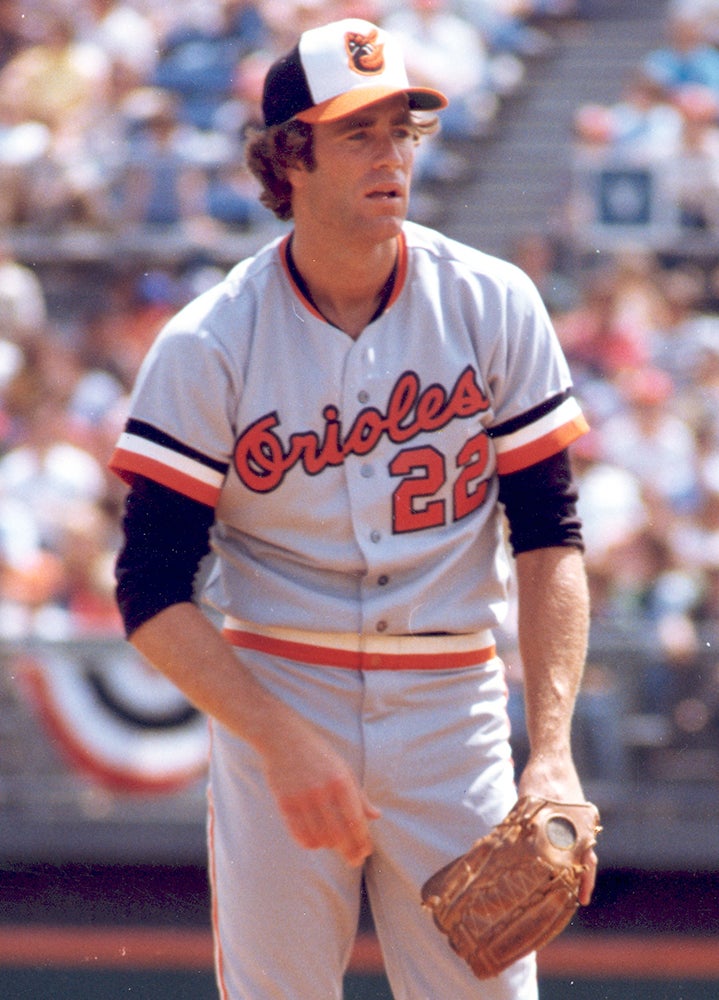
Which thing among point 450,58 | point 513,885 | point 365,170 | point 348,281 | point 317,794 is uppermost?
point 365,170

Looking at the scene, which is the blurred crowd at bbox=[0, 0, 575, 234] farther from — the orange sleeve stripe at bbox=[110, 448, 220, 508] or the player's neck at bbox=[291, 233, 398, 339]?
the orange sleeve stripe at bbox=[110, 448, 220, 508]

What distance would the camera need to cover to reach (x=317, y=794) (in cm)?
217

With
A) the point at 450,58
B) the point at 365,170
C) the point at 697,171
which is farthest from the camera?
the point at 450,58

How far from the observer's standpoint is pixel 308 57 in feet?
7.66

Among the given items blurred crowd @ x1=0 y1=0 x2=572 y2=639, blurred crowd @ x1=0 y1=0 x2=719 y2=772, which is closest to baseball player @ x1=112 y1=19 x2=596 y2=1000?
blurred crowd @ x1=0 y1=0 x2=719 y2=772

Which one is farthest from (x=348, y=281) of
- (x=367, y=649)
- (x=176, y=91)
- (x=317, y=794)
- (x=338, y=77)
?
(x=176, y=91)

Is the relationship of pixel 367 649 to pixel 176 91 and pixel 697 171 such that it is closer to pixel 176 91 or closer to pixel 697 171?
pixel 697 171

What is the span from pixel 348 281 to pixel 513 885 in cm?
89

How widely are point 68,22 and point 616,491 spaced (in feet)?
16.0

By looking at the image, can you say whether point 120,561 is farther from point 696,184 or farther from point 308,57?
point 696,184

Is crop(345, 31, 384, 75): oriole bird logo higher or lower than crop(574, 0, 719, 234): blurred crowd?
higher

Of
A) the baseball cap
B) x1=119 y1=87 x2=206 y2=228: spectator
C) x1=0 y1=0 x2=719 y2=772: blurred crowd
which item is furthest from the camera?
x1=119 y1=87 x2=206 y2=228: spectator

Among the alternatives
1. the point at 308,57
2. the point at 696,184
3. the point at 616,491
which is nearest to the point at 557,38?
the point at 696,184

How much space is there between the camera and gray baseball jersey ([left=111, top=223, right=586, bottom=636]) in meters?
2.32
